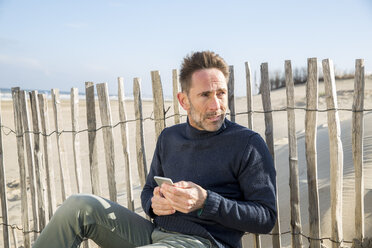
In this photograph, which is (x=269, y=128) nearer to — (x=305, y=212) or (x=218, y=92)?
(x=218, y=92)

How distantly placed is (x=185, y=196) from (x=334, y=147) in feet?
4.62

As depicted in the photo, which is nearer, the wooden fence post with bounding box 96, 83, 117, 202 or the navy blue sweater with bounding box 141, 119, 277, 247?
the navy blue sweater with bounding box 141, 119, 277, 247

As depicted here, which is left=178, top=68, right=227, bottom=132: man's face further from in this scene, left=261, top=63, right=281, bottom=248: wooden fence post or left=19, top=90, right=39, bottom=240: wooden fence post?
left=19, top=90, right=39, bottom=240: wooden fence post

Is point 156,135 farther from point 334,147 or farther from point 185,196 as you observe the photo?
point 334,147

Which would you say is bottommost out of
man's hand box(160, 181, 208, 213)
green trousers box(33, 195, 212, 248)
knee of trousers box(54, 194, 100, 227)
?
green trousers box(33, 195, 212, 248)

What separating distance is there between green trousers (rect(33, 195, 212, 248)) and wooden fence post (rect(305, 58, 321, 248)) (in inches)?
42.9

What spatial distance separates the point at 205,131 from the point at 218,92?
277mm

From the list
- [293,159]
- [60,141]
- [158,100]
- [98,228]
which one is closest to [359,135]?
[293,159]

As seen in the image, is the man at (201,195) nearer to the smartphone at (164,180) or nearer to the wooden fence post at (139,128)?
the smartphone at (164,180)

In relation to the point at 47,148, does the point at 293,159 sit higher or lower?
lower

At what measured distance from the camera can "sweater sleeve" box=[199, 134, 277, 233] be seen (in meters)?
2.12

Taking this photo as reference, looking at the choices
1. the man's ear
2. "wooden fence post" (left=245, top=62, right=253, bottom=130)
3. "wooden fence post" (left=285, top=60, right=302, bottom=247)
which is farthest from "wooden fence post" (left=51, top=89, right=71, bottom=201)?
"wooden fence post" (left=285, top=60, right=302, bottom=247)

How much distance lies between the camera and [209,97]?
244 centimetres

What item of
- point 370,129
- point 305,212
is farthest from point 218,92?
point 370,129
